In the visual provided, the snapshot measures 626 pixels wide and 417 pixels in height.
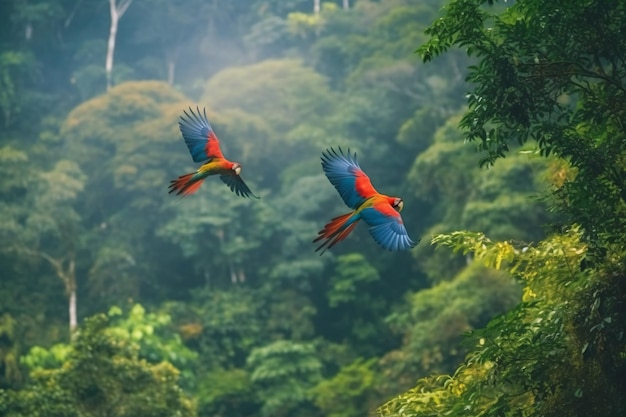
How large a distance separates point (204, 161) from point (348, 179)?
0.59 metres

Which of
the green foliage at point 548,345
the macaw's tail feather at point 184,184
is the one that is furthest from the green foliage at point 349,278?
the macaw's tail feather at point 184,184

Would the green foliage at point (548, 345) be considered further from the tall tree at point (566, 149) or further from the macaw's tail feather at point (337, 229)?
the macaw's tail feather at point (337, 229)

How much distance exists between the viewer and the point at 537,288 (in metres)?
4.92

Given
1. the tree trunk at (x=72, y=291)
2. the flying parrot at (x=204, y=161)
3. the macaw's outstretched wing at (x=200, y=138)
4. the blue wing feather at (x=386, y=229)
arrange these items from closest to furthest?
the blue wing feather at (x=386, y=229), the flying parrot at (x=204, y=161), the macaw's outstretched wing at (x=200, y=138), the tree trunk at (x=72, y=291)

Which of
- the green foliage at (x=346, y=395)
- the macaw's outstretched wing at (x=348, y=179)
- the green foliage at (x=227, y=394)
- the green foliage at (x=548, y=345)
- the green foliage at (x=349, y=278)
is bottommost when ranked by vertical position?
the green foliage at (x=548, y=345)

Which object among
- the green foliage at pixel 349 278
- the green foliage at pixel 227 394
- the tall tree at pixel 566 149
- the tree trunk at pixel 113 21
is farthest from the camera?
the tree trunk at pixel 113 21

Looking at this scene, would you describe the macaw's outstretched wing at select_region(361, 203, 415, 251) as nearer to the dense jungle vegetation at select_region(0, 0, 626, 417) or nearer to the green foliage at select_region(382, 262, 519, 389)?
the dense jungle vegetation at select_region(0, 0, 626, 417)

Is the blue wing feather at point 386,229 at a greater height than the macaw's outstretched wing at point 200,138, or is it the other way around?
the macaw's outstretched wing at point 200,138

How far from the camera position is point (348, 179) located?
130 inches

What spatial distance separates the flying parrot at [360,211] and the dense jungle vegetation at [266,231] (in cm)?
114

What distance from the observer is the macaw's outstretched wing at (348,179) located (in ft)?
10.6

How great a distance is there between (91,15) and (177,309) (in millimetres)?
14955

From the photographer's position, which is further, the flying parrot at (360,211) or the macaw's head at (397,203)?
the macaw's head at (397,203)

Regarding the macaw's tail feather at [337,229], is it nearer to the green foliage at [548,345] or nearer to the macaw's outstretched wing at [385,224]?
the macaw's outstretched wing at [385,224]
